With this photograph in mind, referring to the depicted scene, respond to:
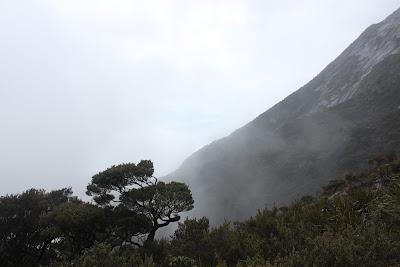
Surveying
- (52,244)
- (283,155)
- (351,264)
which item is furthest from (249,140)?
(351,264)

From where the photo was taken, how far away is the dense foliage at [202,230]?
25.5 ft

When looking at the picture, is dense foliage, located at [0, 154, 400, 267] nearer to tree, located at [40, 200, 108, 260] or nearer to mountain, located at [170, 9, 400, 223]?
tree, located at [40, 200, 108, 260]

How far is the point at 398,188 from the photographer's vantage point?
1150 cm

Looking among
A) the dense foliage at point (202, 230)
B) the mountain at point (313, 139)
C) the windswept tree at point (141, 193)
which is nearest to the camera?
the dense foliage at point (202, 230)

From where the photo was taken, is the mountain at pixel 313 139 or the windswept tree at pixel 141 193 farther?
the mountain at pixel 313 139

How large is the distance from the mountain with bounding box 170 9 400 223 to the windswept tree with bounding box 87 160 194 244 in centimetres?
2680

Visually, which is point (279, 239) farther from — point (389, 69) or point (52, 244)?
point (389, 69)

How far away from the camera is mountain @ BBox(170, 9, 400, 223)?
1896 inches

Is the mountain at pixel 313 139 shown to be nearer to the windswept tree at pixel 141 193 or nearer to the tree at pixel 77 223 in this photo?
the windswept tree at pixel 141 193

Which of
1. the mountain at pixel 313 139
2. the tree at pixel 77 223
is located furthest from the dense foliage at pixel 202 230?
the mountain at pixel 313 139

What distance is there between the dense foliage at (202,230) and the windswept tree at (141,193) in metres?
0.05

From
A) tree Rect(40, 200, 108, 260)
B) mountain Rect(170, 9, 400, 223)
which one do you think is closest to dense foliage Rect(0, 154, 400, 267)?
tree Rect(40, 200, 108, 260)

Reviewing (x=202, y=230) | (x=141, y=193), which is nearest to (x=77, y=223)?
(x=141, y=193)

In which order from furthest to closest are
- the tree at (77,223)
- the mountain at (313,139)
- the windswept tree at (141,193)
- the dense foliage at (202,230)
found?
the mountain at (313,139)
the windswept tree at (141,193)
the tree at (77,223)
the dense foliage at (202,230)
